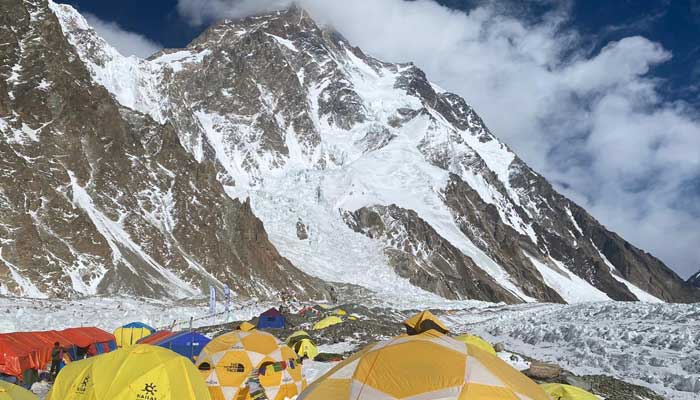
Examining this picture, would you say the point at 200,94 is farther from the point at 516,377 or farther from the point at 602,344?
the point at 516,377

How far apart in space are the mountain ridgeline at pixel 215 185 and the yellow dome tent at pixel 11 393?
121 feet

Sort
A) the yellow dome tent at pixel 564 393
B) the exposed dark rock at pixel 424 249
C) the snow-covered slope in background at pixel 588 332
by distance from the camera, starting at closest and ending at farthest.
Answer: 1. the yellow dome tent at pixel 564 393
2. the snow-covered slope in background at pixel 588 332
3. the exposed dark rock at pixel 424 249

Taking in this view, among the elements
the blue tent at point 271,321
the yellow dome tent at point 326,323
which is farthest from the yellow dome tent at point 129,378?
the blue tent at point 271,321

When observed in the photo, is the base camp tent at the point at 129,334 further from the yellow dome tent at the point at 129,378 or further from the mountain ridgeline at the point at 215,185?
the mountain ridgeline at the point at 215,185

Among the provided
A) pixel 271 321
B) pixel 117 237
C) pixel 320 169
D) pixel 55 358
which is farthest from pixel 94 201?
pixel 320 169

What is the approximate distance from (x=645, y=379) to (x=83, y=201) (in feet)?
175

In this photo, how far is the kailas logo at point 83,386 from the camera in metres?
9.66

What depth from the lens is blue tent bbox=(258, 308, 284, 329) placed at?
35312 millimetres

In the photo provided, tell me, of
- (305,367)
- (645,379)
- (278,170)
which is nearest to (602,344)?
(645,379)

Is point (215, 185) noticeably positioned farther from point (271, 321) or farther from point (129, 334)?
point (129, 334)

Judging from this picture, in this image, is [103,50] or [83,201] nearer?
[83,201]

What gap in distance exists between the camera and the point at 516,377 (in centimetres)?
761

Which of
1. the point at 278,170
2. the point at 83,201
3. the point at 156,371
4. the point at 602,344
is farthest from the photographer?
the point at 278,170

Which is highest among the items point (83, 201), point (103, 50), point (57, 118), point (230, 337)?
point (103, 50)
